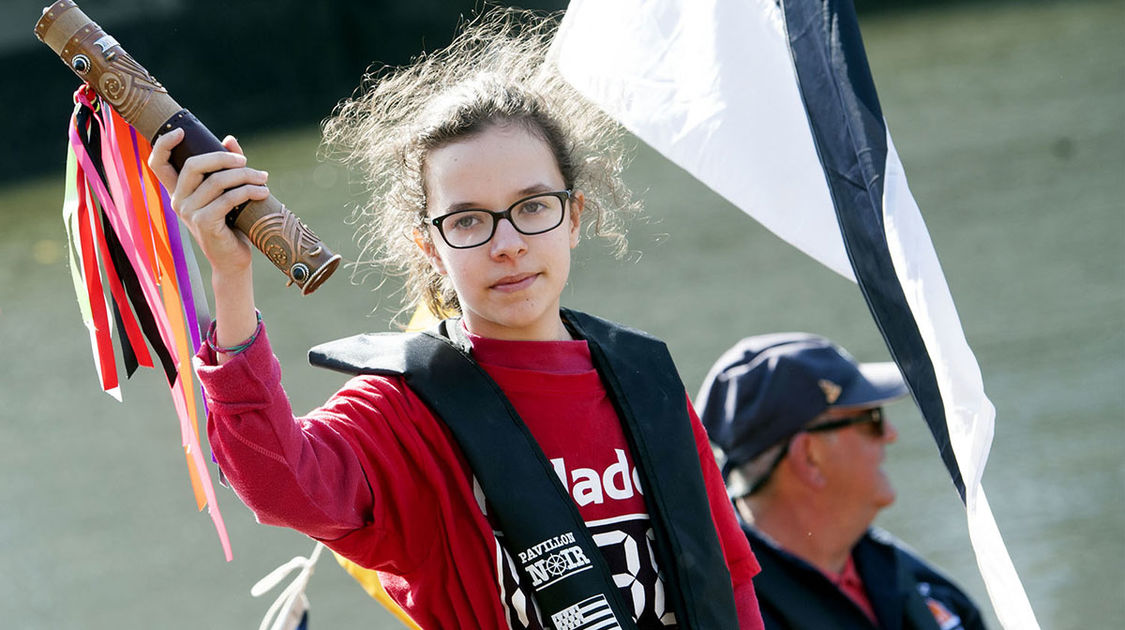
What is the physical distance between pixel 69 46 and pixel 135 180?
23cm

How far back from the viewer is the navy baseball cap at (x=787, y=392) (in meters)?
2.69

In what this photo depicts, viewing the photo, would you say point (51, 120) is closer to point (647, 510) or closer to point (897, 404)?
point (897, 404)

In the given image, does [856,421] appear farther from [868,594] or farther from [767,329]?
[767,329]

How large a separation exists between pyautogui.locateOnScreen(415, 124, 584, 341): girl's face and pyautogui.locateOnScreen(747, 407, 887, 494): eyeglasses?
1154mm

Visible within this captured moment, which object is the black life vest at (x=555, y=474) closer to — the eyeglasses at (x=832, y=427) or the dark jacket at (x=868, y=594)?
the dark jacket at (x=868, y=594)

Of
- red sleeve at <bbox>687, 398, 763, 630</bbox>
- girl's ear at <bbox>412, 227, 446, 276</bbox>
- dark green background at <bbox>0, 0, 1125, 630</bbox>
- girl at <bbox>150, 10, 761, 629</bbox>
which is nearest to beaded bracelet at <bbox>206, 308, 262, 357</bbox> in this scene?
girl at <bbox>150, 10, 761, 629</bbox>

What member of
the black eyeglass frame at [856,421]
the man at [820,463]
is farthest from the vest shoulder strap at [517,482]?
the black eyeglass frame at [856,421]

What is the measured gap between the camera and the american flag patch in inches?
58.9

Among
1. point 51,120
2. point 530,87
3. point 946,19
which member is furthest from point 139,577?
point 946,19

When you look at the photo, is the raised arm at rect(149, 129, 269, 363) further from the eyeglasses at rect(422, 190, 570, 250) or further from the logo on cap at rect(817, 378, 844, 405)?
the logo on cap at rect(817, 378, 844, 405)

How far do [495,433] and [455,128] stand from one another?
38 centimetres

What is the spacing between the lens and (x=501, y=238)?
1559 millimetres

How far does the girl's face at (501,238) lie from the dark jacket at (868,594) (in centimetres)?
107

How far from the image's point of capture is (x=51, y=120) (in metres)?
10.5
